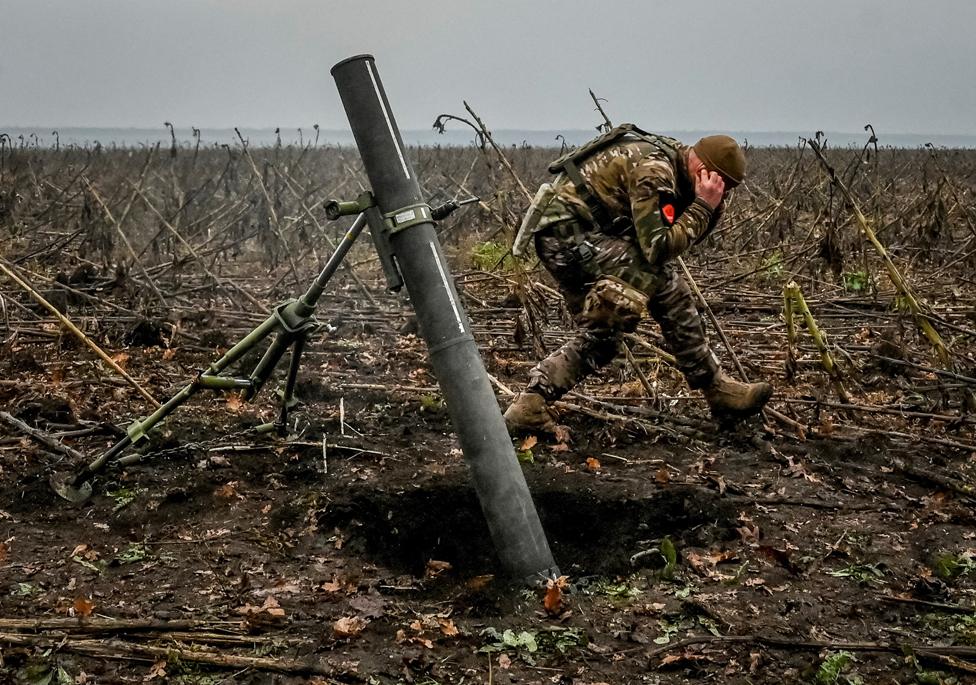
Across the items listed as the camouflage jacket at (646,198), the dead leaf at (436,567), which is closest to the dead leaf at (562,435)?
the camouflage jacket at (646,198)

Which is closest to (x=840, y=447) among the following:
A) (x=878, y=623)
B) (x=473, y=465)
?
(x=878, y=623)

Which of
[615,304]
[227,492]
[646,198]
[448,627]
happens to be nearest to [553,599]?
[448,627]

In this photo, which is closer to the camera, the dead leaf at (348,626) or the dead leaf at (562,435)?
the dead leaf at (348,626)

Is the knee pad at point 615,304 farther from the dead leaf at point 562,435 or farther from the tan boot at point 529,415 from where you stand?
the dead leaf at point 562,435

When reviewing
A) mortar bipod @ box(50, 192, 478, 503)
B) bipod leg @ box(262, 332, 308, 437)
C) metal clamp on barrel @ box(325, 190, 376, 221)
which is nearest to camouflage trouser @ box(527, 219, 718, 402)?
bipod leg @ box(262, 332, 308, 437)

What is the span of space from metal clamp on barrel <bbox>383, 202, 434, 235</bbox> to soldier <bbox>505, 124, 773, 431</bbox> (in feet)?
5.84

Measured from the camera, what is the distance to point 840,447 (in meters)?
5.09

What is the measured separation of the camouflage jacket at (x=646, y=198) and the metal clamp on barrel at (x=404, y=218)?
5.82 ft

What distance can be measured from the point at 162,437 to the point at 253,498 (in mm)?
935

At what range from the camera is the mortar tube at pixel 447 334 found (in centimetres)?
337

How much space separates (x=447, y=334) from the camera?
343 centimetres

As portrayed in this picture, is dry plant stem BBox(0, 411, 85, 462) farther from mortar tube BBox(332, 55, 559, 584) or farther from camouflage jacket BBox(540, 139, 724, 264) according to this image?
camouflage jacket BBox(540, 139, 724, 264)

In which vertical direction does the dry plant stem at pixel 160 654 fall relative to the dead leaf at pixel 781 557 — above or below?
above

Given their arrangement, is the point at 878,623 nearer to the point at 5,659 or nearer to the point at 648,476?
the point at 648,476
